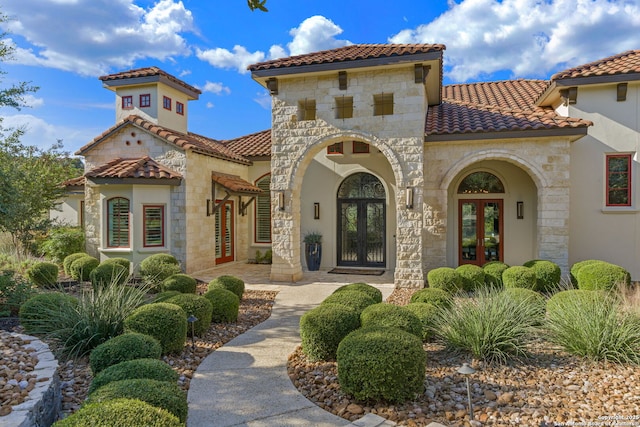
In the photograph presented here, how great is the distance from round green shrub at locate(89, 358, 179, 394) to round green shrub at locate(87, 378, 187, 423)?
14.3 inches

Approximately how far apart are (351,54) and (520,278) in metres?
7.67

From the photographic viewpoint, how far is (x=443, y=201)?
11.6 metres

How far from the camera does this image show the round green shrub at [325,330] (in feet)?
17.4

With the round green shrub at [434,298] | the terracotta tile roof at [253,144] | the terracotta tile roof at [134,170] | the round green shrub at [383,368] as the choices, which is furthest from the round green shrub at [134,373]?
the terracotta tile roof at [253,144]

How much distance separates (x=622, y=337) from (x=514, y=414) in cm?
214

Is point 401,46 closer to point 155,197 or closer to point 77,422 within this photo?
point 155,197

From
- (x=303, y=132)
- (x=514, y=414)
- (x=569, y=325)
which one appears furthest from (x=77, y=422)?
(x=303, y=132)

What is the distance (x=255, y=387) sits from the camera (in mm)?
4637

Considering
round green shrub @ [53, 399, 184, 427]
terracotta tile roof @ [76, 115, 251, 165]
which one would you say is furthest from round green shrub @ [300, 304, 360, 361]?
terracotta tile roof @ [76, 115, 251, 165]

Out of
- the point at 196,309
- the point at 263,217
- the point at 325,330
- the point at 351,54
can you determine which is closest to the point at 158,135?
the point at 263,217

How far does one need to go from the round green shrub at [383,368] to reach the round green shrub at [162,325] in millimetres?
2517

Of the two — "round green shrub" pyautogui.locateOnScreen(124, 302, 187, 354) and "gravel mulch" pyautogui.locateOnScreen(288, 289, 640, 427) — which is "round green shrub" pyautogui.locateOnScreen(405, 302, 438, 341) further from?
"round green shrub" pyautogui.locateOnScreen(124, 302, 187, 354)

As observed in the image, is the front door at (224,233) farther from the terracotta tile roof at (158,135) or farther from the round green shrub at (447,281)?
the round green shrub at (447,281)

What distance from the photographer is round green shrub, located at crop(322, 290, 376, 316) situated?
6.18 m
